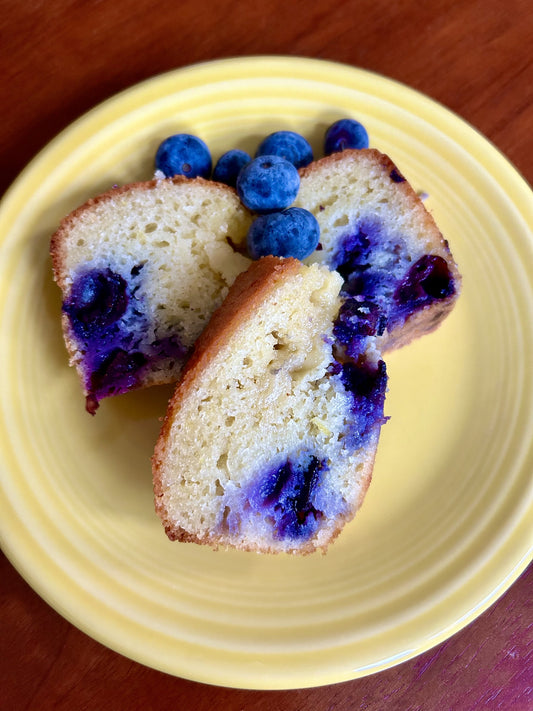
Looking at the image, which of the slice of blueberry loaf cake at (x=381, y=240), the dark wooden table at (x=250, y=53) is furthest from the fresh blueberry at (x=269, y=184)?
the dark wooden table at (x=250, y=53)

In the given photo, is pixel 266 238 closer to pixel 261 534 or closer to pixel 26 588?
pixel 261 534

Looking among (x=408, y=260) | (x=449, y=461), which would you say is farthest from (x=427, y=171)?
(x=449, y=461)

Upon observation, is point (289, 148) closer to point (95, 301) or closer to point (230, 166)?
point (230, 166)

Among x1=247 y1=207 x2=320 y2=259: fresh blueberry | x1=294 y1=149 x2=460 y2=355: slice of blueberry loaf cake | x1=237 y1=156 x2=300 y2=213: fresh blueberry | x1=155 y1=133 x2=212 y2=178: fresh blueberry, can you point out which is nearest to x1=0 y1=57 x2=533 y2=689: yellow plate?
x1=155 y1=133 x2=212 y2=178: fresh blueberry

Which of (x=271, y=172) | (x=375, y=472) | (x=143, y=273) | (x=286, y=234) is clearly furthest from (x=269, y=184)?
(x=375, y=472)

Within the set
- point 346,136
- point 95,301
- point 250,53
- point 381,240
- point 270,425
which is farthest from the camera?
point 250,53

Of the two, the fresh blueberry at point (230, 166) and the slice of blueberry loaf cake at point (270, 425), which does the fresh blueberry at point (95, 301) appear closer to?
the slice of blueberry loaf cake at point (270, 425)
